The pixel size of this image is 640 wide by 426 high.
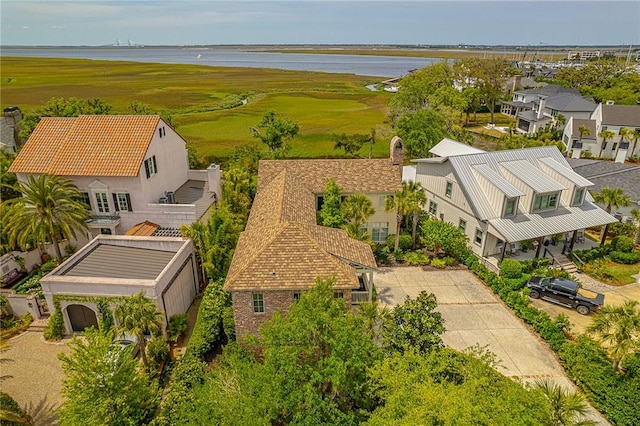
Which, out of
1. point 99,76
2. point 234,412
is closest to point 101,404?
point 234,412

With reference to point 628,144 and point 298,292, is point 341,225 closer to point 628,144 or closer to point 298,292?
point 298,292

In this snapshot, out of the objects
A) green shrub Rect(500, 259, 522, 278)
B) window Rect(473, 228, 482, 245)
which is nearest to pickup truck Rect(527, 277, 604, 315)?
green shrub Rect(500, 259, 522, 278)

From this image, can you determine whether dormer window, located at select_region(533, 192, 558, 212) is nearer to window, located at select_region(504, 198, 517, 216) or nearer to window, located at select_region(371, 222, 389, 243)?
window, located at select_region(504, 198, 517, 216)

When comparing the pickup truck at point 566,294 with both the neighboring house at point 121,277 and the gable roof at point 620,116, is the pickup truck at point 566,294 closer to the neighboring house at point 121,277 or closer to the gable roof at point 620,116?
the neighboring house at point 121,277

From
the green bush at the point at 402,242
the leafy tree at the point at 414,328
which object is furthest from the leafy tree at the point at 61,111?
the leafy tree at the point at 414,328

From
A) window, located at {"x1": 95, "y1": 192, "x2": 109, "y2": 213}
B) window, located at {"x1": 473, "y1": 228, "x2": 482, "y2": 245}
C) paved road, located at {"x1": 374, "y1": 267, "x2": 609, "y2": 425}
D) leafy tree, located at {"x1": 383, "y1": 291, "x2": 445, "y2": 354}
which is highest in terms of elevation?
window, located at {"x1": 95, "y1": 192, "x2": 109, "y2": 213}

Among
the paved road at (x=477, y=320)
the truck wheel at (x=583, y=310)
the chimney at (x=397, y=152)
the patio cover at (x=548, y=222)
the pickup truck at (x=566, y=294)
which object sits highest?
the chimney at (x=397, y=152)

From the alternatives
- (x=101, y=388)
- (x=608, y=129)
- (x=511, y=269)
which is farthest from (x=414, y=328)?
(x=608, y=129)
